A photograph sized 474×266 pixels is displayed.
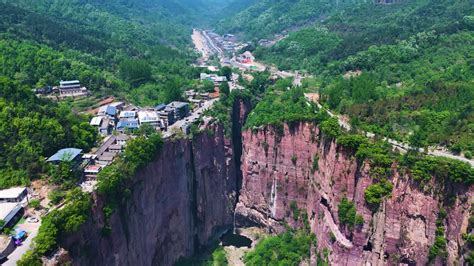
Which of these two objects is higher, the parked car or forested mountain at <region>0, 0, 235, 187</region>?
forested mountain at <region>0, 0, 235, 187</region>

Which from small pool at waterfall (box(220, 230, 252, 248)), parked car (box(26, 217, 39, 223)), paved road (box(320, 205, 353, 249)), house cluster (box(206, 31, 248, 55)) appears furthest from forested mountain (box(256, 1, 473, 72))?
parked car (box(26, 217, 39, 223))

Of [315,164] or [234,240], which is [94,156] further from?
[315,164]

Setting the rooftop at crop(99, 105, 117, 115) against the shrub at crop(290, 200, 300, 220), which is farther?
the shrub at crop(290, 200, 300, 220)

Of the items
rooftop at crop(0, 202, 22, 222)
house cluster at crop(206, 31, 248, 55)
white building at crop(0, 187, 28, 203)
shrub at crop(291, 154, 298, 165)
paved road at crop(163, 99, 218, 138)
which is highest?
house cluster at crop(206, 31, 248, 55)

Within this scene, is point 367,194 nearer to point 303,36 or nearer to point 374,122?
point 374,122

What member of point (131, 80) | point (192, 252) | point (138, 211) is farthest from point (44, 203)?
point (131, 80)

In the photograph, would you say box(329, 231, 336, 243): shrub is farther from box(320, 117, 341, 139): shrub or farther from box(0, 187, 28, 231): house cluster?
box(0, 187, 28, 231): house cluster

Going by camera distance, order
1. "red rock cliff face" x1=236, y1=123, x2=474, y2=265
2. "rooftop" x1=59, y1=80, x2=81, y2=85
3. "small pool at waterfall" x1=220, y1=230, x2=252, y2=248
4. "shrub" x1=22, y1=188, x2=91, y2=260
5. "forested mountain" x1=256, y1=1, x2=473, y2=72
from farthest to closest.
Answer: "forested mountain" x1=256, y1=1, x2=473, y2=72 → "rooftop" x1=59, y1=80, x2=81, y2=85 → "small pool at waterfall" x1=220, y1=230, x2=252, y2=248 → "red rock cliff face" x1=236, y1=123, x2=474, y2=265 → "shrub" x1=22, y1=188, x2=91, y2=260
